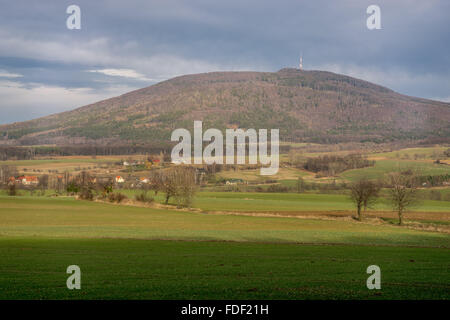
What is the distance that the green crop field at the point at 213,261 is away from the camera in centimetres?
1628

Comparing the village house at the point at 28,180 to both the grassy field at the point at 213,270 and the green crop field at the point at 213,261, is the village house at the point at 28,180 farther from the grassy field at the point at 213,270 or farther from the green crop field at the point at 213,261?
the grassy field at the point at 213,270

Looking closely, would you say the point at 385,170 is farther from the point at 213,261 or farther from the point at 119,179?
the point at 213,261

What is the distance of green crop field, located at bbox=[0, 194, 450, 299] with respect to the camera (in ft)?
53.4

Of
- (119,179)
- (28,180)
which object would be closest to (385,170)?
(119,179)

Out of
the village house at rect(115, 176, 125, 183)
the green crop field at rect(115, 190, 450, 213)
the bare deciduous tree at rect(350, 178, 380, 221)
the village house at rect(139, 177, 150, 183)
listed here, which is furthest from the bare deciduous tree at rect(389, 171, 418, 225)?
the village house at rect(115, 176, 125, 183)

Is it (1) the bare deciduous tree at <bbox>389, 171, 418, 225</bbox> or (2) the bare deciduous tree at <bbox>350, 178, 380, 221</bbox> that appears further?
(2) the bare deciduous tree at <bbox>350, 178, 380, 221</bbox>

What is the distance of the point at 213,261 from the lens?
25.1 metres

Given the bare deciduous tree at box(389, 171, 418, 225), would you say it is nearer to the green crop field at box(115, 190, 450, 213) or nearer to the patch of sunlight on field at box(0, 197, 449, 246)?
the green crop field at box(115, 190, 450, 213)

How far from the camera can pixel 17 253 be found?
27266mm

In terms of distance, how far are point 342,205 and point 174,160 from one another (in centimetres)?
8542

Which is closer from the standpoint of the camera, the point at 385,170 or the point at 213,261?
the point at 213,261

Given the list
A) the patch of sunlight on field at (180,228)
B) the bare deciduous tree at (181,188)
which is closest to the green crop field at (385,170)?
the bare deciduous tree at (181,188)
